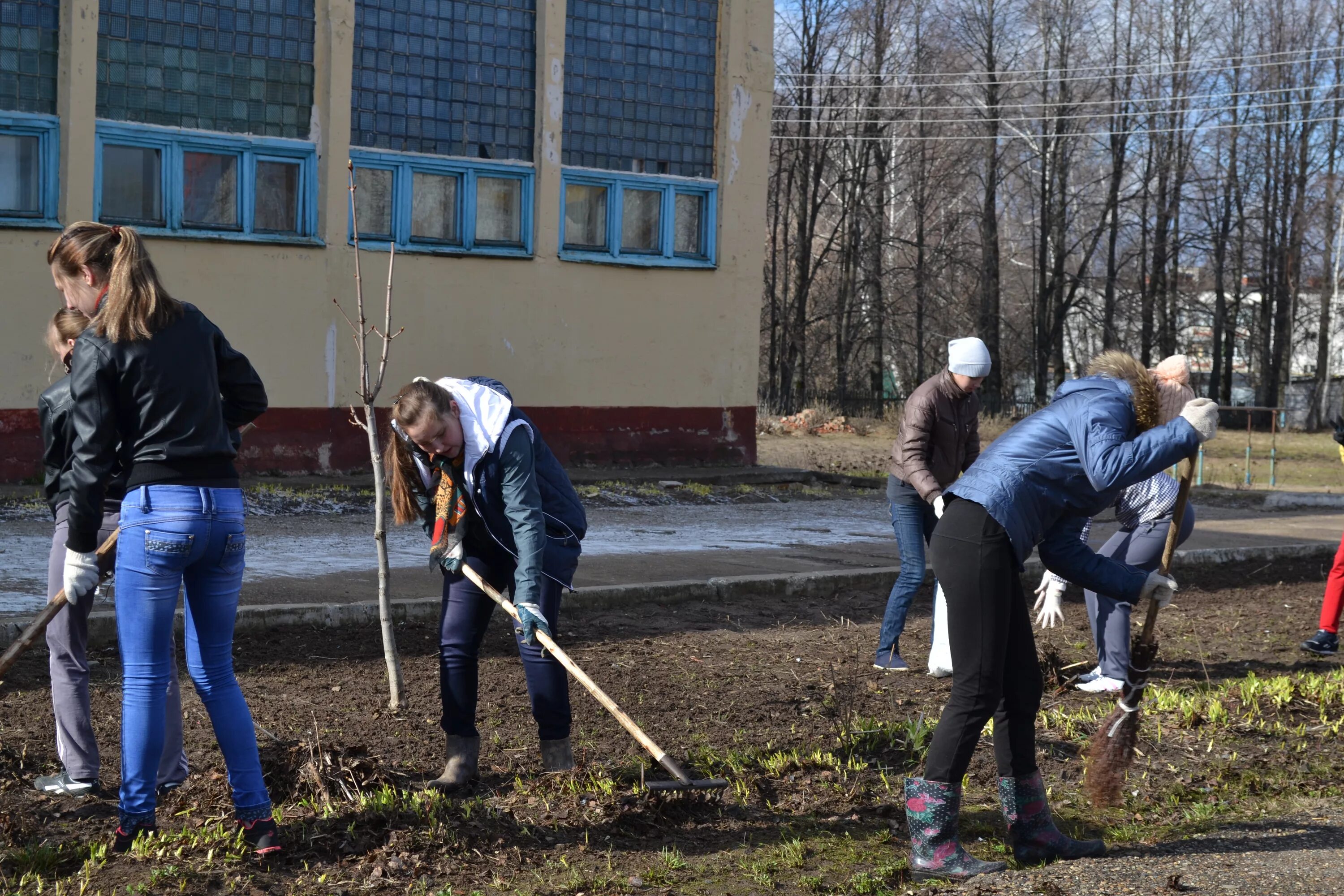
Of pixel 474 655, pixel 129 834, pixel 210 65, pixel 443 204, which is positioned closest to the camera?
pixel 129 834

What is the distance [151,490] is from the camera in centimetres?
383

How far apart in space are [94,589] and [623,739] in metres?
2.24

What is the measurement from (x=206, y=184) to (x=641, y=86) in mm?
5675

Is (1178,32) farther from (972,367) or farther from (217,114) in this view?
(972,367)

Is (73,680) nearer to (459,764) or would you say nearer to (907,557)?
(459,764)

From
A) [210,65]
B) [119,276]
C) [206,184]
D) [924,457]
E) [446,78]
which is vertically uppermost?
[446,78]

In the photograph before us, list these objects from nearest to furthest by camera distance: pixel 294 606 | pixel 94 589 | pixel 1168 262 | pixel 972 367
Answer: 1. pixel 94 589
2. pixel 972 367
3. pixel 294 606
4. pixel 1168 262

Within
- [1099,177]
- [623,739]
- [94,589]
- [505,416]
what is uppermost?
[1099,177]

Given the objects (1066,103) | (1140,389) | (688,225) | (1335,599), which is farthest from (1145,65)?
(1140,389)

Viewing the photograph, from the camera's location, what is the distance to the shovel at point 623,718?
14.9ft

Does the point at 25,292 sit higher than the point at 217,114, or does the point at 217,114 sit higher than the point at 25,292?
the point at 217,114

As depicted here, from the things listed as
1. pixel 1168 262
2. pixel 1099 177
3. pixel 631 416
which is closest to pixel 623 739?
pixel 631 416

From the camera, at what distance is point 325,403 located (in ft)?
52.3

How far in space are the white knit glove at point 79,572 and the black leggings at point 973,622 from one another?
8.16 feet
